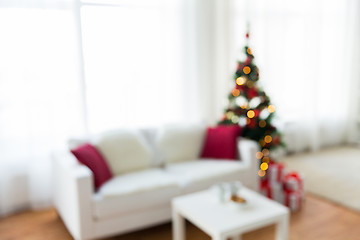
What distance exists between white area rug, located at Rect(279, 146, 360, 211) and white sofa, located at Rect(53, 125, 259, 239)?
959mm

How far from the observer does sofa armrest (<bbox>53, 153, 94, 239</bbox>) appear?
269 centimetres

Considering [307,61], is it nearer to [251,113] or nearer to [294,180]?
[251,113]

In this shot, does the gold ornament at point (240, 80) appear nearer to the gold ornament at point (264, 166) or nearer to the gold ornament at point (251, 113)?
the gold ornament at point (251, 113)

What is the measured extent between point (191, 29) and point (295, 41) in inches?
69.8

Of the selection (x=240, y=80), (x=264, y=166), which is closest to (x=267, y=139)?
(x=264, y=166)

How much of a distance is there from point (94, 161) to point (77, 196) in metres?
0.39

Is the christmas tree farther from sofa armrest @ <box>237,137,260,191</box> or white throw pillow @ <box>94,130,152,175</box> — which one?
white throw pillow @ <box>94,130,152,175</box>

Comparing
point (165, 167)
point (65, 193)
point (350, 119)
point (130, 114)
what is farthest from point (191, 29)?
point (350, 119)

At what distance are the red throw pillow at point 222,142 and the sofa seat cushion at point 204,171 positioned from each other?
0.33ft

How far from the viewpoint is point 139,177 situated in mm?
3152

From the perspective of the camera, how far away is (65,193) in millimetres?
2990

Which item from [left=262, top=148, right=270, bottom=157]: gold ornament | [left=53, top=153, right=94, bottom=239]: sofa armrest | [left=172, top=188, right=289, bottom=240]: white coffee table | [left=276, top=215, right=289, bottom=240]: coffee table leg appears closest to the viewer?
→ [left=172, top=188, right=289, bottom=240]: white coffee table

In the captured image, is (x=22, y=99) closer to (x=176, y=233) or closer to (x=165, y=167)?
(x=165, y=167)

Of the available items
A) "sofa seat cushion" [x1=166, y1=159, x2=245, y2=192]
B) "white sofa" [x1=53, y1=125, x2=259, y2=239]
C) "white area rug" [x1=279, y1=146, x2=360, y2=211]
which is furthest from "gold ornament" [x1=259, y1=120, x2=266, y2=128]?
"white area rug" [x1=279, y1=146, x2=360, y2=211]
